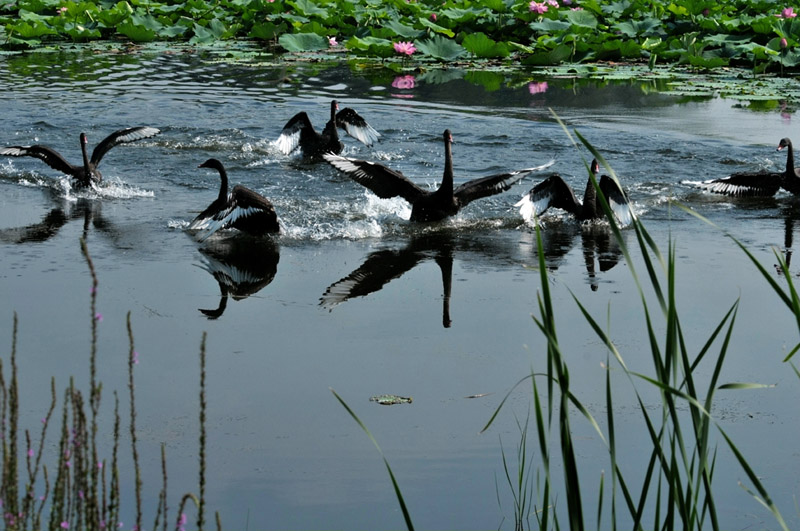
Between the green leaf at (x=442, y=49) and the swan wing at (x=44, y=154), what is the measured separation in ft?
29.9

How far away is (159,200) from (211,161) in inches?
32.4

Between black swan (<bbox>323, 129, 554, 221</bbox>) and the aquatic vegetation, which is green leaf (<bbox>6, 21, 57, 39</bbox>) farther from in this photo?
the aquatic vegetation

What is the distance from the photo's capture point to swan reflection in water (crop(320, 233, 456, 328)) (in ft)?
21.3

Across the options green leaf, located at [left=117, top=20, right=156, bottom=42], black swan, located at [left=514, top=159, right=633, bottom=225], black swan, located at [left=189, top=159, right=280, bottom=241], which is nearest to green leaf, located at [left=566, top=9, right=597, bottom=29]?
green leaf, located at [left=117, top=20, right=156, bottom=42]

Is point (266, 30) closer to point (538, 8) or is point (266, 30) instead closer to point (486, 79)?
point (538, 8)

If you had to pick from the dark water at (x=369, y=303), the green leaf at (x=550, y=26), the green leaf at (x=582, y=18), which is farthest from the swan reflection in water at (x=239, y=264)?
the green leaf at (x=582, y=18)

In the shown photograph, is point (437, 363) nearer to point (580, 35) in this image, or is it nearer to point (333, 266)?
point (333, 266)

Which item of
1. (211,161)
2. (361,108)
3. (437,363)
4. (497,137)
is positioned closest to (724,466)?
(437,363)

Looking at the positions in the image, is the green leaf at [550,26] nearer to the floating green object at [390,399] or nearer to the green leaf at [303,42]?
the green leaf at [303,42]

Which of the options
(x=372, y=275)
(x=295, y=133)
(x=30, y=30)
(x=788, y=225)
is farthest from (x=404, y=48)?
(x=372, y=275)

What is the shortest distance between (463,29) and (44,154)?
10770 mm

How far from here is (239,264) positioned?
729cm

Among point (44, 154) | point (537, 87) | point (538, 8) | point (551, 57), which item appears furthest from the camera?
point (538, 8)

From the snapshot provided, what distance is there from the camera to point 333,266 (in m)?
7.21
